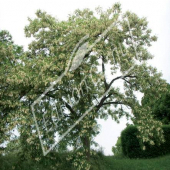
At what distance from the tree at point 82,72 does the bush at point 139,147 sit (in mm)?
8680

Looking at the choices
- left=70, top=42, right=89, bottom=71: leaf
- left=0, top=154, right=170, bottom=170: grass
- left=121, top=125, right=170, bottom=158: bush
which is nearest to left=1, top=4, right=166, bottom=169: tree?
left=70, top=42, right=89, bottom=71: leaf

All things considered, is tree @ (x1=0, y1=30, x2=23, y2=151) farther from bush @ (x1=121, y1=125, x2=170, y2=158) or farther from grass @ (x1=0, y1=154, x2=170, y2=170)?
bush @ (x1=121, y1=125, x2=170, y2=158)

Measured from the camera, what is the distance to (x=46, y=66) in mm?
16062

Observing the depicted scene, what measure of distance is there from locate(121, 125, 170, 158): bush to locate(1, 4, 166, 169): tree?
8.68m

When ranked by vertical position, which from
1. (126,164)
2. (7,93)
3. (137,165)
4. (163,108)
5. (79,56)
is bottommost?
(137,165)

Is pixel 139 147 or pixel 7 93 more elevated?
pixel 7 93

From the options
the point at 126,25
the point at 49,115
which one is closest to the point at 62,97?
the point at 49,115

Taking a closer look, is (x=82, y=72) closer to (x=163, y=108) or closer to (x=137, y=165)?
(x=137, y=165)

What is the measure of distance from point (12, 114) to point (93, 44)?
723 cm

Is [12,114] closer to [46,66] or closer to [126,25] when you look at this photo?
[46,66]

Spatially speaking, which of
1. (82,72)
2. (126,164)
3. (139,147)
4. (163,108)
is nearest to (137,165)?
(126,164)

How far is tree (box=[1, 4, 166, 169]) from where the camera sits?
1670 cm

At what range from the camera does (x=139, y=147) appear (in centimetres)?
2892

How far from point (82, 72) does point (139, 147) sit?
51.3 ft
